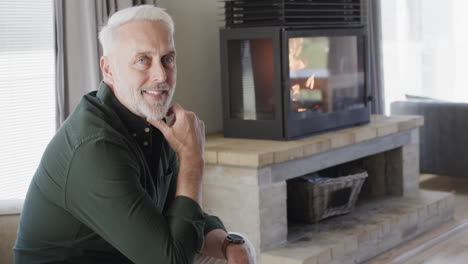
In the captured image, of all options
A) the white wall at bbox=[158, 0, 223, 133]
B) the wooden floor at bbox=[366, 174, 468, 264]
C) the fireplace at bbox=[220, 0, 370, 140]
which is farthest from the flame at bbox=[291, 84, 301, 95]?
the wooden floor at bbox=[366, 174, 468, 264]

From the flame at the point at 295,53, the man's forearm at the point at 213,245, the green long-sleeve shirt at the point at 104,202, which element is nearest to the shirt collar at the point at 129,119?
the green long-sleeve shirt at the point at 104,202

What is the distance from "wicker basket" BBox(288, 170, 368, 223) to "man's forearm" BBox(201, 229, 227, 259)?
1726 millimetres

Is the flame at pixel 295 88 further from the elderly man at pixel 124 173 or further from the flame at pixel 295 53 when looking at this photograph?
the elderly man at pixel 124 173

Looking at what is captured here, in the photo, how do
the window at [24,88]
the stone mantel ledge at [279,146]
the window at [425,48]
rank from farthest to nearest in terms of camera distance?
the window at [425,48]
the stone mantel ledge at [279,146]
the window at [24,88]

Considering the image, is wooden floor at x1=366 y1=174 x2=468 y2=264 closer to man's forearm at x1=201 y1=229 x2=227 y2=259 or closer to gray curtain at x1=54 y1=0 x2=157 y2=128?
gray curtain at x1=54 y1=0 x2=157 y2=128

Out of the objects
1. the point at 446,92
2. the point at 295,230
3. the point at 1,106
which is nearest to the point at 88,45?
the point at 1,106

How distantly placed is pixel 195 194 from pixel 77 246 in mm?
311

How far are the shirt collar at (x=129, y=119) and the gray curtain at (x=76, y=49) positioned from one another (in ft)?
4.79

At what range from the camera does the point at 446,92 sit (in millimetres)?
6527

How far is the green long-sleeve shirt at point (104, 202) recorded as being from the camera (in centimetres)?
157

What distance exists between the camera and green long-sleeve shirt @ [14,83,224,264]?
157 centimetres

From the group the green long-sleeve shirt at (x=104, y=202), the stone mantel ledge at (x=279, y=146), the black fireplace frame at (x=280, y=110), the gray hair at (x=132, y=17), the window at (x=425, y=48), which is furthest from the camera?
the window at (x=425, y=48)

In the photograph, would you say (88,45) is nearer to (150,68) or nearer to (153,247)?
(150,68)

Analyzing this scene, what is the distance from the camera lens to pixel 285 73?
11.5ft
